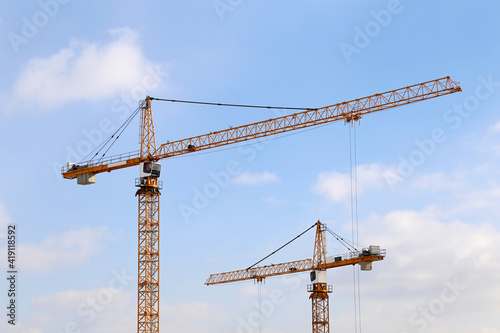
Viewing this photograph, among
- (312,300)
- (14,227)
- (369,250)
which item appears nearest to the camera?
(14,227)

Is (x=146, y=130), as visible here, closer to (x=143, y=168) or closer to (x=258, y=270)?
(x=143, y=168)

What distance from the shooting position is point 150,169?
98.3m

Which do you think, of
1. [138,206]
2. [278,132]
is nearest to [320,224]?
[278,132]

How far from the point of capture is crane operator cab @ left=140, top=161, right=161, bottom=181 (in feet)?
323

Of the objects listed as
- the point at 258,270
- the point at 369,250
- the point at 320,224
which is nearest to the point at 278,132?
the point at 369,250

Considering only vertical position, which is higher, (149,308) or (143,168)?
(143,168)

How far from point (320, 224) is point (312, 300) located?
13795mm

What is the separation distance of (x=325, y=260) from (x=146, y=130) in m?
43.9

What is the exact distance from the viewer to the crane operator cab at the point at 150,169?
9831 centimetres

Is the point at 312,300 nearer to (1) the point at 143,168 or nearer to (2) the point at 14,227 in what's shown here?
(1) the point at 143,168

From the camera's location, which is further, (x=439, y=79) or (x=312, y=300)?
(x=312, y=300)

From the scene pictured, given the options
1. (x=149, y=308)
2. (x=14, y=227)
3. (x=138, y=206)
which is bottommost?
(x=149, y=308)

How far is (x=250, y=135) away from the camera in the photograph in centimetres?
10225

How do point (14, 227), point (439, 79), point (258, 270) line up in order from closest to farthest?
point (14, 227)
point (439, 79)
point (258, 270)
